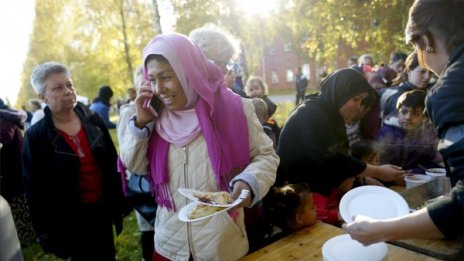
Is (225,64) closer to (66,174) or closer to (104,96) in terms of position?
(66,174)

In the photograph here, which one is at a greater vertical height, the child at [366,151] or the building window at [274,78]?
the child at [366,151]

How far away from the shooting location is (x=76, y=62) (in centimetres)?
1898

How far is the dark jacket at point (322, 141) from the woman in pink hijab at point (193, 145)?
2.06 ft

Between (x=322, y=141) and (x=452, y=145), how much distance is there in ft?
4.06

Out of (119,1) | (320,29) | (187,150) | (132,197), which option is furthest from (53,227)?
(119,1)

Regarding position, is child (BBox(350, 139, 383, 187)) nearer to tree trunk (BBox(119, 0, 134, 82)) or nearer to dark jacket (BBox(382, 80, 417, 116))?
dark jacket (BBox(382, 80, 417, 116))

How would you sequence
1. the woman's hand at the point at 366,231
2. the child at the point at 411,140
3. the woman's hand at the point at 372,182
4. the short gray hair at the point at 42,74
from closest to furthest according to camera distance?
the woman's hand at the point at 366,231 → the short gray hair at the point at 42,74 → the woman's hand at the point at 372,182 → the child at the point at 411,140

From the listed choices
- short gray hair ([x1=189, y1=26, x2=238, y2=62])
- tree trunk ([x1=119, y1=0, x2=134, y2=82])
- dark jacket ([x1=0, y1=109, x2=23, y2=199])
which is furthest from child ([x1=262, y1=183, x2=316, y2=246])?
tree trunk ([x1=119, y1=0, x2=134, y2=82])

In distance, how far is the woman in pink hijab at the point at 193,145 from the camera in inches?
61.3

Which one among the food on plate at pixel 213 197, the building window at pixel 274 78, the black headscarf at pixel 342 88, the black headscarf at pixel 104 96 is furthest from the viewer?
the building window at pixel 274 78

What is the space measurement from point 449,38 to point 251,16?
46.4 ft

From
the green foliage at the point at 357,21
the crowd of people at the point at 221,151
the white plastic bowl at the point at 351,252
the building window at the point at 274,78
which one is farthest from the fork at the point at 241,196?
the building window at the point at 274,78

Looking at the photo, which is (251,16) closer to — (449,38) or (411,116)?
(411,116)

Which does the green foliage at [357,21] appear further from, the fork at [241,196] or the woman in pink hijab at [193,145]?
the fork at [241,196]
